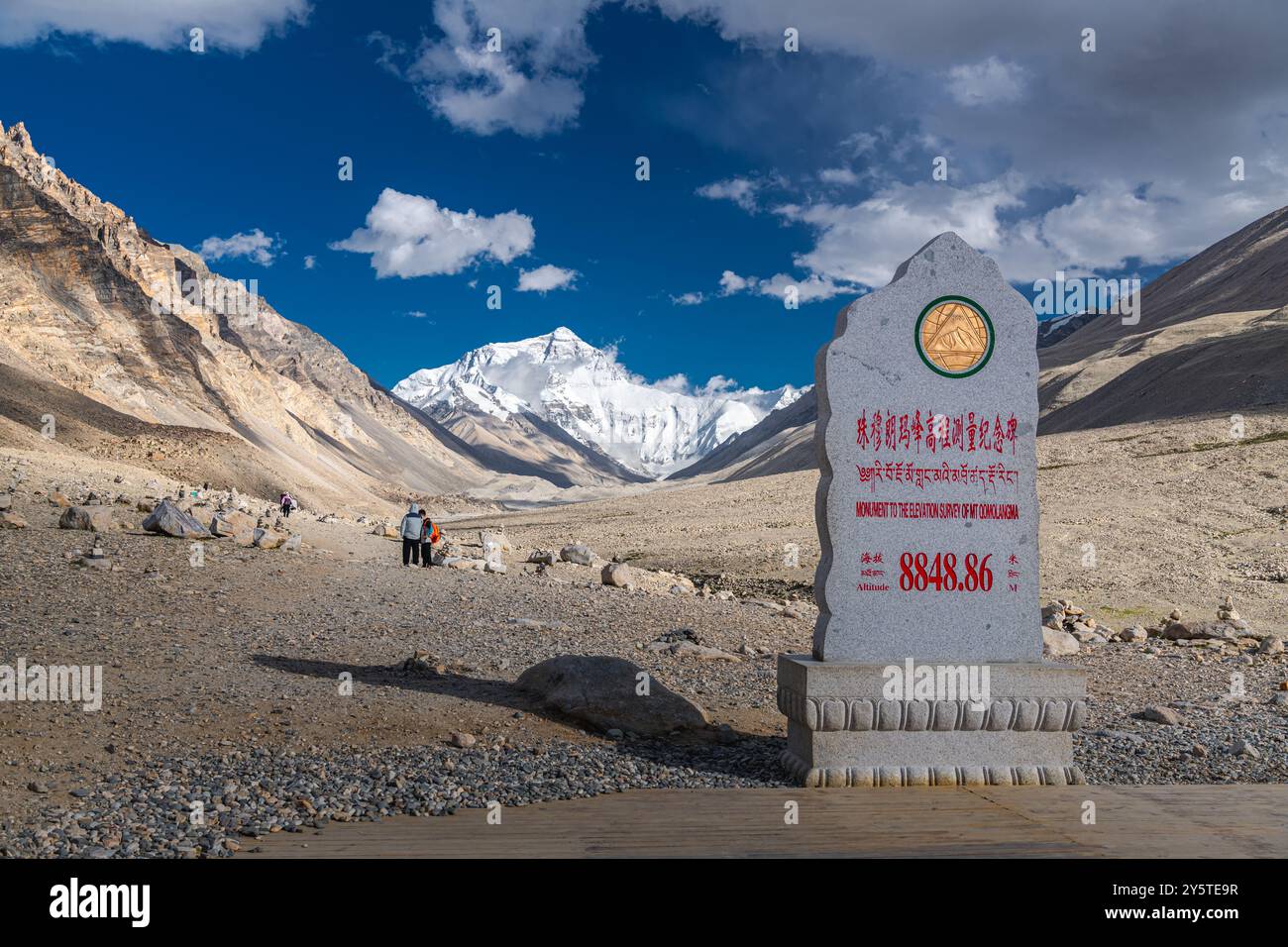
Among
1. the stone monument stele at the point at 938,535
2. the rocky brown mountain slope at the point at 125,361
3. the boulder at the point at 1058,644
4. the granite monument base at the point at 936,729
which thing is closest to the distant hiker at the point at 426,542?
the boulder at the point at 1058,644

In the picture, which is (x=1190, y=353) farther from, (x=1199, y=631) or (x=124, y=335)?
(x=124, y=335)

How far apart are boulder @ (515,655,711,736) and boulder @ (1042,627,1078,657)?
865cm

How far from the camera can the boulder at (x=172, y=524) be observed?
19109 millimetres

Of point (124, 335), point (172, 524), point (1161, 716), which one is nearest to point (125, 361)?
point (124, 335)

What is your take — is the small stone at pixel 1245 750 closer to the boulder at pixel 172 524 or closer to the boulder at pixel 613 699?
the boulder at pixel 613 699

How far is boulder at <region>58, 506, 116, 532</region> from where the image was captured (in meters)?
19.0

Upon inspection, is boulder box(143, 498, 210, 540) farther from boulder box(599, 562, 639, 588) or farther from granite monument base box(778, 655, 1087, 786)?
granite monument base box(778, 655, 1087, 786)

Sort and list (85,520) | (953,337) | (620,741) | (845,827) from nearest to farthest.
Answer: (845,827)
(953,337)
(620,741)
(85,520)

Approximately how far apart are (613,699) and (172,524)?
12.6 metres

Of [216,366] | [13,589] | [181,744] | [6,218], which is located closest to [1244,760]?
[181,744]

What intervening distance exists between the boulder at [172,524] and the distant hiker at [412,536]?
14.5 ft

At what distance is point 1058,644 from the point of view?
55.9 ft

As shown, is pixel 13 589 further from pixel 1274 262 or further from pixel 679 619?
pixel 1274 262

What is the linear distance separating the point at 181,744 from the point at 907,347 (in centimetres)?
728
